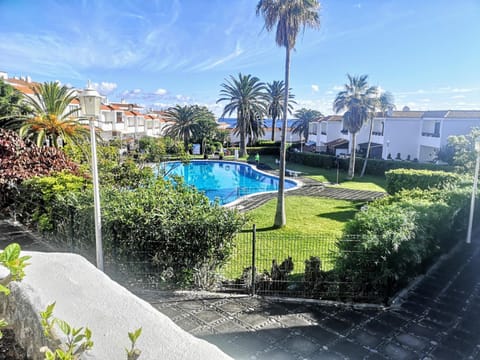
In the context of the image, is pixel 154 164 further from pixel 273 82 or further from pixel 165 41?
pixel 273 82

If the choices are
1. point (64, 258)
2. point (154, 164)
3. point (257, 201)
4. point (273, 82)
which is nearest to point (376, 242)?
point (64, 258)

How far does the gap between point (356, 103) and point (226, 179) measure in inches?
616

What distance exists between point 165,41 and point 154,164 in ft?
20.6

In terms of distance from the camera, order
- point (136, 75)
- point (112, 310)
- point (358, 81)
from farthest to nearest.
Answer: point (136, 75) < point (358, 81) < point (112, 310)

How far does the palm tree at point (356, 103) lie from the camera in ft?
109

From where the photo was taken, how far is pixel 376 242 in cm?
670

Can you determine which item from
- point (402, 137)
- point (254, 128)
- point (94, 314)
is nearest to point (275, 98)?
point (254, 128)

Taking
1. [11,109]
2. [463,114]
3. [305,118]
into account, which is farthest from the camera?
[305,118]

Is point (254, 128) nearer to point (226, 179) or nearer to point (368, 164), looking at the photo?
point (226, 179)

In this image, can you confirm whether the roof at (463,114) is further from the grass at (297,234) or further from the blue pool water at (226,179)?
the grass at (297,234)

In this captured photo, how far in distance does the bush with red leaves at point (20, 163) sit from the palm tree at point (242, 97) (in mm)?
33512

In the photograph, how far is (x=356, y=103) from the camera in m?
33.3

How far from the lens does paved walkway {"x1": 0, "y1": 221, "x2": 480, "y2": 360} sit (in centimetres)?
504

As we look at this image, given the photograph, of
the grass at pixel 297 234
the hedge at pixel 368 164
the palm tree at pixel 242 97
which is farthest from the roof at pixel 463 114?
the palm tree at pixel 242 97
